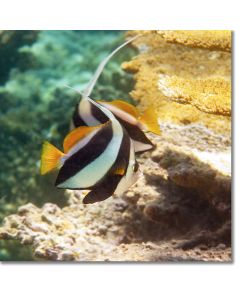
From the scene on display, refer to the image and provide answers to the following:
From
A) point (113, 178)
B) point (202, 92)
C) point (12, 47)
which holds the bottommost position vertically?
point (113, 178)

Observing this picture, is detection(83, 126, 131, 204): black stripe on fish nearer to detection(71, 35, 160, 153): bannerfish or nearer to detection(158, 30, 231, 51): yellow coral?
detection(71, 35, 160, 153): bannerfish

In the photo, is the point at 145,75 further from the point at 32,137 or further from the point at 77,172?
the point at 77,172

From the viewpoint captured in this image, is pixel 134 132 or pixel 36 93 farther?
pixel 36 93

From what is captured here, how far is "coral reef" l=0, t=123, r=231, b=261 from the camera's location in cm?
220

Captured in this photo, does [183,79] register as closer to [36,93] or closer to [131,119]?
[131,119]

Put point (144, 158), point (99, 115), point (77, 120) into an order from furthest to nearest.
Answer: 1. point (144, 158)
2. point (77, 120)
3. point (99, 115)

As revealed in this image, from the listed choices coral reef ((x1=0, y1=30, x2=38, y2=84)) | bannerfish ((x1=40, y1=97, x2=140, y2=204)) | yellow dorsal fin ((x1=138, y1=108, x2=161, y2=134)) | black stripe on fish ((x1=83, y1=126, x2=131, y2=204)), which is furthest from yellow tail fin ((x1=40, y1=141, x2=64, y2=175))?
coral reef ((x1=0, y1=30, x2=38, y2=84))

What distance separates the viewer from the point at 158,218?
223 cm

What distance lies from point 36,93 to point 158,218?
94 cm

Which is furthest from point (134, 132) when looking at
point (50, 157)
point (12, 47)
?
point (12, 47)

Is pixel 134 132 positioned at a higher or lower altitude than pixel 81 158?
higher

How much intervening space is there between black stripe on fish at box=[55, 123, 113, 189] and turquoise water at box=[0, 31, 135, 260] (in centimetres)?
78

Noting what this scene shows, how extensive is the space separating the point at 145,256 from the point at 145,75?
0.96 meters
